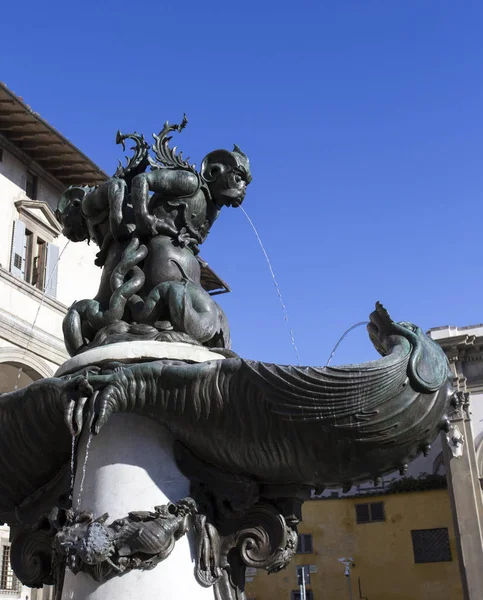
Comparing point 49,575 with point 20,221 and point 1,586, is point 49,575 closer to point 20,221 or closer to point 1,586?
point 1,586

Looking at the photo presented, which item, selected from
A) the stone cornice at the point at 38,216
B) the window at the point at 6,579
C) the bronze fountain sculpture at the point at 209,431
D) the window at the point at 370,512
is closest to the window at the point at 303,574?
the window at the point at 6,579

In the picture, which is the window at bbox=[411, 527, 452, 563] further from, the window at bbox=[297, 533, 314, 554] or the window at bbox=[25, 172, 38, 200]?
the window at bbox=[25, 172, 38, 200]

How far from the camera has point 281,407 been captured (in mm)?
4309

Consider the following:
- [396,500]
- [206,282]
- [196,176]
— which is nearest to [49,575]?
[196,176]

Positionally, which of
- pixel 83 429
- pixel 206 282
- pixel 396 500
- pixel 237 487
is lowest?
pixel 237 487

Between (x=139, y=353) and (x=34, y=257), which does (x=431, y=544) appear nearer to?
(x=34, y=257)

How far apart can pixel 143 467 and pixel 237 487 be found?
534mm

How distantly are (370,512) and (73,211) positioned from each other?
25577 mm

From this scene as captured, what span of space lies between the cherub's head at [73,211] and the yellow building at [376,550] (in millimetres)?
24267

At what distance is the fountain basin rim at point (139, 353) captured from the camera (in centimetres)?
466

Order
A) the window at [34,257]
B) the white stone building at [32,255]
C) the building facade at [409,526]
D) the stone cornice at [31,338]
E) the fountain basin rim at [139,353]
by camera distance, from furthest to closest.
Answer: the building facade at [409,526], the window at [34,257], the white stone building at [32,255], the stone cornice at [31,338], the fountain basin rim at [139,353]

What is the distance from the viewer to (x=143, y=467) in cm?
450

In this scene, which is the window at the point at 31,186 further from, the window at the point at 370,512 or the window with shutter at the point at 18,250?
the window at the point at 370,512

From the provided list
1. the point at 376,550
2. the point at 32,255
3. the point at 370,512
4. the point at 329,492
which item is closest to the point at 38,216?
the point at 32,255
